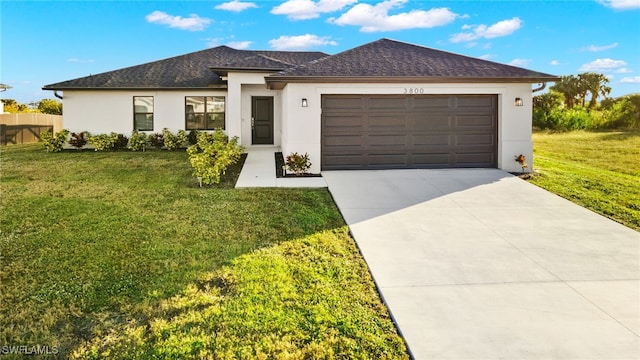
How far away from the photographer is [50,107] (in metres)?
32.2

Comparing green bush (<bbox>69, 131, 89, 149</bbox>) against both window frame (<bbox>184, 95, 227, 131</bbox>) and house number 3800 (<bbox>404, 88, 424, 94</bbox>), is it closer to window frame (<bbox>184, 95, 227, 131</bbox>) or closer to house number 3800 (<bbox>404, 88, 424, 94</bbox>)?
window frame (<bbox>184, 95, 227, 131</bbox>)

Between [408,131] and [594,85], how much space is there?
27.6 m

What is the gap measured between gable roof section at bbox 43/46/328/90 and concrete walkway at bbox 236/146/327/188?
150 inches

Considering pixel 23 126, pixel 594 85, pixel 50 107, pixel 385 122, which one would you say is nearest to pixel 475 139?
pixel 385 122

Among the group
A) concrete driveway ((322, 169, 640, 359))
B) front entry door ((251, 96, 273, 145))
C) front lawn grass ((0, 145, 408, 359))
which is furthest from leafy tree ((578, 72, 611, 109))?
front lawn grass ((0, 145, 408, 359))

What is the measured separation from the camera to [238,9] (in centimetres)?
2077

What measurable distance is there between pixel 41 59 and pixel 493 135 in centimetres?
2224

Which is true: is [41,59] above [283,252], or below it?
above

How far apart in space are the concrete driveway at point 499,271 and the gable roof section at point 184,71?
9388 mm

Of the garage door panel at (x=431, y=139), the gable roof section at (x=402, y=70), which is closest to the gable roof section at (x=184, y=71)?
the gable roof section at (x=402, y=70)

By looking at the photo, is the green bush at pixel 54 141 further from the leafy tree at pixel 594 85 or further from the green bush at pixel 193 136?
the leafy tree at pixel 594 85

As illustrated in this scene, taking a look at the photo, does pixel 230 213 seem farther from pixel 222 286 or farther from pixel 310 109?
pixel 310 109

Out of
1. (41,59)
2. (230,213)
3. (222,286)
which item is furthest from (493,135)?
(41,59)

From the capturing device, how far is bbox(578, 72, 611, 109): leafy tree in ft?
106
